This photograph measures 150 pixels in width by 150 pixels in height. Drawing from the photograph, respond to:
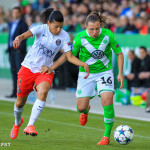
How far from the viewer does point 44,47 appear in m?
8.66

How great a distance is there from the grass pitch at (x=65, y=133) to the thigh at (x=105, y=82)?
35.4 inches

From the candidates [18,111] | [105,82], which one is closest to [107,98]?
[105,82]

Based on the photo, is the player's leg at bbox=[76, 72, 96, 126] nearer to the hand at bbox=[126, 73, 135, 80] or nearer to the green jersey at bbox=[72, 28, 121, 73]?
the green jersey at bbox=[72, 28, 121, 73]

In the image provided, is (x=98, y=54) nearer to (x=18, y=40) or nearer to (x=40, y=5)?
(x=18, y=40)

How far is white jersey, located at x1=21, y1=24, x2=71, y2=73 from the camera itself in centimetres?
861

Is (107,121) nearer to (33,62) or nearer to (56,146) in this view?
(56,146)

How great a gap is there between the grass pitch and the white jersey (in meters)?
1.27

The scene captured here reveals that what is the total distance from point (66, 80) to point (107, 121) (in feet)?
34.3

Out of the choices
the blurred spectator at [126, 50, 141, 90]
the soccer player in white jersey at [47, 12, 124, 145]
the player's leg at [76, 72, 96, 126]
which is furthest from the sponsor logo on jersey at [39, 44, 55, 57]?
the blurred spectator at [126, 50, 141, 90]

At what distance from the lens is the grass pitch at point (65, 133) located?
8.13 meters

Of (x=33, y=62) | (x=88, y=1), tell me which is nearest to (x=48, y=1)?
(x=88, y=1)

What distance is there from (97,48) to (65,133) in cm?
199

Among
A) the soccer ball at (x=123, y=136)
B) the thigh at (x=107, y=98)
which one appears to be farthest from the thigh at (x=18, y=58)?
the soccer ball at (x=123, y=136)

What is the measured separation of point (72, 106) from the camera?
46.9 feet
